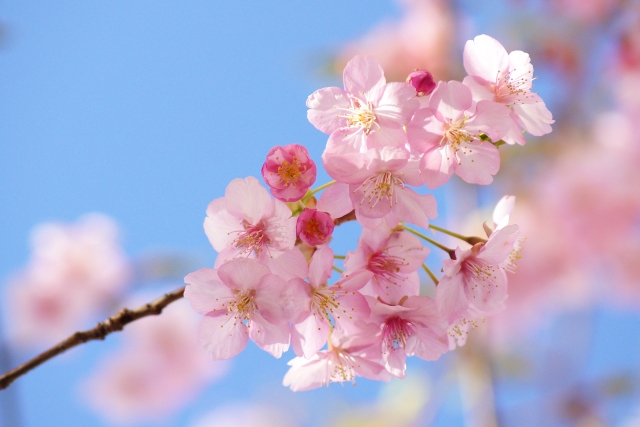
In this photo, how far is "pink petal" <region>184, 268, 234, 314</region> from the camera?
2.06 feet

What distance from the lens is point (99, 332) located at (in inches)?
27.3

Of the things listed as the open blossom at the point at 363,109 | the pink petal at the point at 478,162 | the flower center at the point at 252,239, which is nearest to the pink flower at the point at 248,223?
the flower center at the point at 252,239

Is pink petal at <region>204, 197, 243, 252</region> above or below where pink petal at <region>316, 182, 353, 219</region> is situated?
above

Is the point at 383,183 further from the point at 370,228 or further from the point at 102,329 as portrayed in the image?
the point at 102,329

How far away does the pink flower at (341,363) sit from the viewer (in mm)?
700

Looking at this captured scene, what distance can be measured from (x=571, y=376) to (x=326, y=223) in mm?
1563

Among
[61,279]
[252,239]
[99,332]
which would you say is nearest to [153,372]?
[61,279]

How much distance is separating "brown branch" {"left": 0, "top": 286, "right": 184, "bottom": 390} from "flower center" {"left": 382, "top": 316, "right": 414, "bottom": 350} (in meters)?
0.24

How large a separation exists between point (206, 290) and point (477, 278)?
32cm

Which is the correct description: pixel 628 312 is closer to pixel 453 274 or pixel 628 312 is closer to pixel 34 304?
pixel 453 274

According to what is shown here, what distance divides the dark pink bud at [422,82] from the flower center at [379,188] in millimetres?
118

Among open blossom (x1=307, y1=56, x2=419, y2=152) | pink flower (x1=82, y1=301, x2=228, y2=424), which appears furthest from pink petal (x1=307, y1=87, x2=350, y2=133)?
pink flower (x1=82, y1=301, x2=228, y2=424)

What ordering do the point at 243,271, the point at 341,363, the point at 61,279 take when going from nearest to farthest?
the point at 243,271, the point at 341,363, the point at 61,279

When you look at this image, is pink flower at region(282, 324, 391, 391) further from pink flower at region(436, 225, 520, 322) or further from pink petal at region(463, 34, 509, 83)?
pink petal at region(463, 34, 509, 83)
